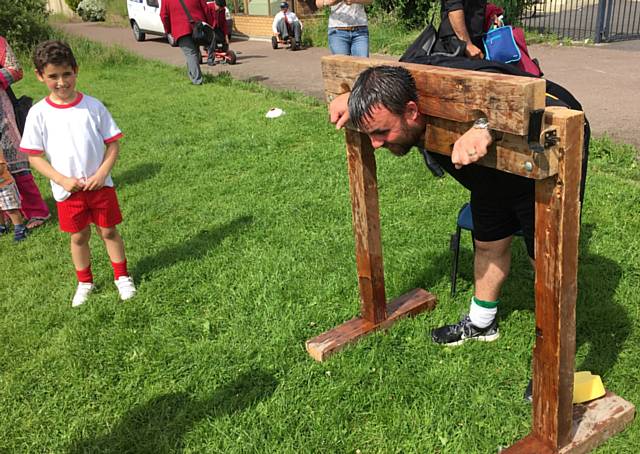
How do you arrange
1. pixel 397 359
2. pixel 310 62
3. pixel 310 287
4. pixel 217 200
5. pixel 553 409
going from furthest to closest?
1. pixel 310 62
2. pixel 217 200
3. pixel 310 287
4. pixel 397 359
5. pixel 553 409

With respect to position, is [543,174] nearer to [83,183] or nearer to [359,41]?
[83,183]

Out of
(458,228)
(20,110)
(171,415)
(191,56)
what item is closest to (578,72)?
(191,56)

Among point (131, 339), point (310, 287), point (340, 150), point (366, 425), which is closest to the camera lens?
point (366, 425)

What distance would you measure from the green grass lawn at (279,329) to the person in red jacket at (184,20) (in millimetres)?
5492

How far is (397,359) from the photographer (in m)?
3.29

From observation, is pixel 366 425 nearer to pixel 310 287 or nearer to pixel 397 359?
pixel 397 359

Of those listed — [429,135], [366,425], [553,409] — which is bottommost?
[366,425]

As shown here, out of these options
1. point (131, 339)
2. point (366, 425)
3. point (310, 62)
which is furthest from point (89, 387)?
point (310, 62)

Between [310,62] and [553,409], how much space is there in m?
12.0

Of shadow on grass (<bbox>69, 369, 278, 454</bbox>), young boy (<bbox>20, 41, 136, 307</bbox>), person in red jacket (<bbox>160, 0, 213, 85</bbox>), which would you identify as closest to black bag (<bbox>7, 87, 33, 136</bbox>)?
young boy (<bbox>20, 41, 136, 307</bbox>)

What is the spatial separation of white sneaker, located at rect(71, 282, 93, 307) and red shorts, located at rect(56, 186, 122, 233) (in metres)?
0.47

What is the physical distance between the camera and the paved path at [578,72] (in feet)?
22.9

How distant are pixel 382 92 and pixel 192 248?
9.54 ft

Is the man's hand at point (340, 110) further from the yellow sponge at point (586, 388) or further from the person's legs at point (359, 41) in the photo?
the person's legs at point (359, 41)
